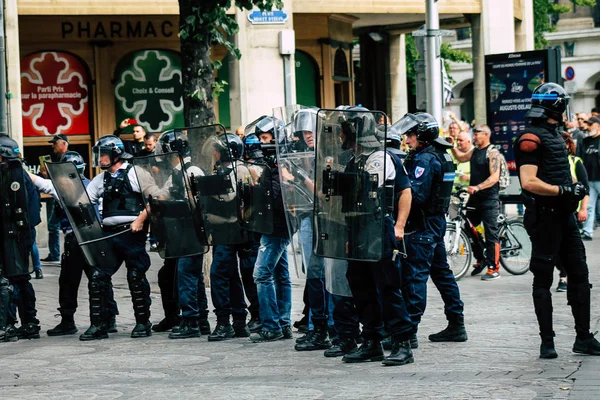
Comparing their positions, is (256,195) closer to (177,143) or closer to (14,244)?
(177,143)

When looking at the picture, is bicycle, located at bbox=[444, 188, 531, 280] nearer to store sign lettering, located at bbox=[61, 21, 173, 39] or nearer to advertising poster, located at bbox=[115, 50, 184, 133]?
advertising poster, located at bbox=[115, 50, 184, 133]

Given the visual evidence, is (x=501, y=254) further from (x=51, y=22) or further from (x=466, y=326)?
(x=51, y=22)

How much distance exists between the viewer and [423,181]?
9195 millimetres

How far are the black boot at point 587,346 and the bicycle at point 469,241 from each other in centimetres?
553

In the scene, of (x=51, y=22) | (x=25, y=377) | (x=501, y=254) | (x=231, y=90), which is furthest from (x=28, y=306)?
(x=51, y=22)

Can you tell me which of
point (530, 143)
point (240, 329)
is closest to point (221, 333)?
point (240, 329)

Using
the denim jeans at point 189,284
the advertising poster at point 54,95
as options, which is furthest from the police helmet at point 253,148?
the advertising poster at point 54,95

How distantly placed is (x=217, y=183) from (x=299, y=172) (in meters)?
0.95

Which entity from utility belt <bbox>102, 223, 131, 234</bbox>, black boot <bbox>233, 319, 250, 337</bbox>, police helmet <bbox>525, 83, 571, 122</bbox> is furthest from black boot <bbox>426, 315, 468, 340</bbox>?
utility belt <bbox>102, 223, 131, 234</bbox>

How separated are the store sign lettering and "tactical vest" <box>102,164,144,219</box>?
11651 millimetres

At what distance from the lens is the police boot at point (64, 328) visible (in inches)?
419

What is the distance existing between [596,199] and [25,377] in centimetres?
1295

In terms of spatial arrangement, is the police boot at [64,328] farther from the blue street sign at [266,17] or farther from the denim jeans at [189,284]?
the blue street sign at [266,17]

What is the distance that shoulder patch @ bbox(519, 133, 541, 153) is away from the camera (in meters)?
8.25
